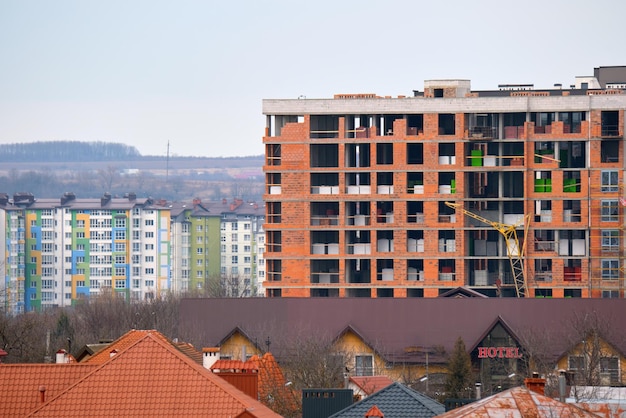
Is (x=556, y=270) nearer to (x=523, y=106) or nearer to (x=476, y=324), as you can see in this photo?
(x=523, y=106)

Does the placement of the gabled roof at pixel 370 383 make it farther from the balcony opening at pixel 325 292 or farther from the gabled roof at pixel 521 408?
the balcony opening at pixel 325 292

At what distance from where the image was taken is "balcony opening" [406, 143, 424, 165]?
138 meters

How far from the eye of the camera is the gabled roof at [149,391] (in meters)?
53.6

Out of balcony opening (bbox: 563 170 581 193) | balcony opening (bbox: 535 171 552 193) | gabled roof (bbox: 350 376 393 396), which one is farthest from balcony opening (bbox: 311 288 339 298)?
gabled roof (bbox: 350 376 393 396)

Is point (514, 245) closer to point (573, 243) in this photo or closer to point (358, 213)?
point (573, 243)

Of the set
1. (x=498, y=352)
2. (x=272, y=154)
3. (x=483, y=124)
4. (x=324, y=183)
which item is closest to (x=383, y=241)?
(x=324, y=183)

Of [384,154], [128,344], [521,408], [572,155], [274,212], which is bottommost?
[521,408]

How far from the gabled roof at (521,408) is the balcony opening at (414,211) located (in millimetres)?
84801

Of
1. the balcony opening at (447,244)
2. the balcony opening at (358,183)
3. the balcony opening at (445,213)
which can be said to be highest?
the balcony opening at (358,183)

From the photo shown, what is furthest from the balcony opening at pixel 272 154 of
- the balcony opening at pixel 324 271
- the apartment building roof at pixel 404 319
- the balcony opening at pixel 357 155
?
the apartment building roof at pixel 404 319

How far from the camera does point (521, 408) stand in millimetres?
50906

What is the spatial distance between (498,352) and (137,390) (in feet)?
174

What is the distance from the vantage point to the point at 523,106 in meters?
137

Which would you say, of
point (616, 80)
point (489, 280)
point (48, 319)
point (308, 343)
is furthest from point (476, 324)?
point (48, 319)
